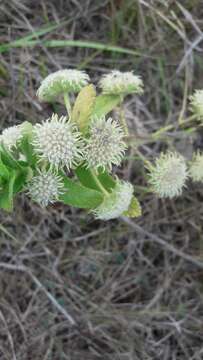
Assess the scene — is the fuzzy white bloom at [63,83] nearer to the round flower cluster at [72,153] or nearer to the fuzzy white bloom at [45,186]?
the round flower cluster at [72,153]

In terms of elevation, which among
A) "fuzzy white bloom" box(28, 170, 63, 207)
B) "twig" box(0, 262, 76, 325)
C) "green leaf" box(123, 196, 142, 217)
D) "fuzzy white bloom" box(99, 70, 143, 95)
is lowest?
"twig" box(0, 262, 76, 325)

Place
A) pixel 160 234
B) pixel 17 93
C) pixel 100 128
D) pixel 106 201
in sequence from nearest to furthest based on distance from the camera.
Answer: pixel 100 128
pixel 106 201
pixel 17 93
pixel 160 234

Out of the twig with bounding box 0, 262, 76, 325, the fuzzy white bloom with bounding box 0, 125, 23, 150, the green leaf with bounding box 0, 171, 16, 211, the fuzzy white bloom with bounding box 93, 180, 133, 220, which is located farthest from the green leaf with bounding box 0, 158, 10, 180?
the twig with bounding box 0, 262, 76, 325

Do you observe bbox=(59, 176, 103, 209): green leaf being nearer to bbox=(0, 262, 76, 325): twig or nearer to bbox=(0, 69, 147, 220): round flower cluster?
bbox=(0, 69, 147, 220): round flower cluster

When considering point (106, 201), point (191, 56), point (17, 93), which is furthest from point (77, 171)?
point (191, 56)

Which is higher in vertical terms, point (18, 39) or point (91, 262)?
point (18, 39)

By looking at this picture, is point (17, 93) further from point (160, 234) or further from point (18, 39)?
point (160, 234)
